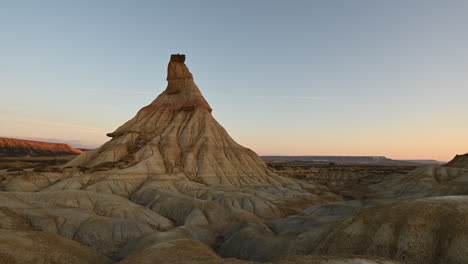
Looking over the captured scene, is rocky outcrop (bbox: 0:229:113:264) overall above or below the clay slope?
below

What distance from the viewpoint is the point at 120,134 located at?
97000mm

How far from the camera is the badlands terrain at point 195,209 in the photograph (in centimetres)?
2434

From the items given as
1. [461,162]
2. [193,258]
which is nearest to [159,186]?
[193,258]

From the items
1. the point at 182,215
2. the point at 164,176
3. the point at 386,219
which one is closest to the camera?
the point at 386,219

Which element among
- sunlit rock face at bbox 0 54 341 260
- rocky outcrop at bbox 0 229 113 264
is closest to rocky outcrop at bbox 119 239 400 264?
rocky outcrop at bbox 0 229 113 264

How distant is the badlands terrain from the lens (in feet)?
79.9

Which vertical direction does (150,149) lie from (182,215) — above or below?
above

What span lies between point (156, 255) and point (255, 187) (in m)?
58.1

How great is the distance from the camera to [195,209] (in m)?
54.4

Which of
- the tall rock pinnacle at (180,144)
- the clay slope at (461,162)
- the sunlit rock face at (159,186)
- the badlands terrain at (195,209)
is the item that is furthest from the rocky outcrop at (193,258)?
the clay slope at (461,162)

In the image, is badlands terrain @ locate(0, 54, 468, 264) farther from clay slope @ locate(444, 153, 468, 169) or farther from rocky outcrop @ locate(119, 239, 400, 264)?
clay slope @ locate(444, 153, 468, 169)

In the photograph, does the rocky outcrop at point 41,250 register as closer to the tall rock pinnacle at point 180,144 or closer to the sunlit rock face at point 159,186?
the sunlit rock face at point 159,186

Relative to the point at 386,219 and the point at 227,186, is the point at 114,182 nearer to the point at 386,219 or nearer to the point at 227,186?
the point at 227,186

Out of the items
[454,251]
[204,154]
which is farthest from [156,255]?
[204,154]
